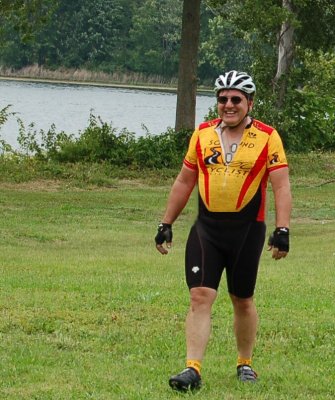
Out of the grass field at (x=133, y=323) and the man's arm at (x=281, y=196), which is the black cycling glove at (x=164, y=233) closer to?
the grass field at (x=133, y=323)

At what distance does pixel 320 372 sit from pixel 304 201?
17.6 meters

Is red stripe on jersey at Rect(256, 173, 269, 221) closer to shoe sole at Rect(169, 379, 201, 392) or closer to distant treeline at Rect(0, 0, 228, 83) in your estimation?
shoe sole at Rect(169, 379, 201, 392)

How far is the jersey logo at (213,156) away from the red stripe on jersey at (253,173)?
211 millimetres

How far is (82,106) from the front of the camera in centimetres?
6172

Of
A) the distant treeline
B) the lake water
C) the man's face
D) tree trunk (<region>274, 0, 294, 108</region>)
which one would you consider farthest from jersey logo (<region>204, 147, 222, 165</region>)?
the distant treeline

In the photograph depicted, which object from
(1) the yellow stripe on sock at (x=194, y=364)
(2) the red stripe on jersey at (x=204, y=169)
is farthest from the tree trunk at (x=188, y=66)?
(1) the yellow stripe on sock at (x=194, y=364)

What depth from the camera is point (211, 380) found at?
7.21m

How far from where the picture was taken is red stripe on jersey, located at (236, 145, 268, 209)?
7070mm

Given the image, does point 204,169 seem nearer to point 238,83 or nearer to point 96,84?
point 238,83

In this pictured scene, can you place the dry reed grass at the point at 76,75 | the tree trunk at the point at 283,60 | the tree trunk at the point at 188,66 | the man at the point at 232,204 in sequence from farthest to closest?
the dry reed grass at the point at 76,75 < the tree trunk at the point at 283,60 < the tree trunk at the point at 188,66 < the man at the point at 232,204

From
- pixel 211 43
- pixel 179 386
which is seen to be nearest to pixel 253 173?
pixel 179 386

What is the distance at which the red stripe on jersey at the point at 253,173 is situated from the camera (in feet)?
23.2

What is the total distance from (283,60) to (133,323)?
26584 millimetres

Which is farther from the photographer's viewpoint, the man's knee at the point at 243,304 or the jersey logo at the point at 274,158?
the man's knee at the point at 243,304
